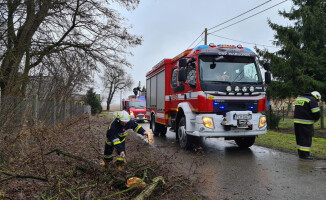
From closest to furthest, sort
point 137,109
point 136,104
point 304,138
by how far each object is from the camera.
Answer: point 304,138, point 137,109, point 136,104

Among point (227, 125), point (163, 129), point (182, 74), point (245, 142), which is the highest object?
point (182, 74)

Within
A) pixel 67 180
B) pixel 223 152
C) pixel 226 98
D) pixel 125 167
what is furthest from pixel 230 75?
pixel 67 180

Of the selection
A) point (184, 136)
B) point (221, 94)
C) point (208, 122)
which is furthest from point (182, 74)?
point (184, 136)

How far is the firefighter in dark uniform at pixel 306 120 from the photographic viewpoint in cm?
670

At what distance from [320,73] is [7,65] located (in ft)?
42.0

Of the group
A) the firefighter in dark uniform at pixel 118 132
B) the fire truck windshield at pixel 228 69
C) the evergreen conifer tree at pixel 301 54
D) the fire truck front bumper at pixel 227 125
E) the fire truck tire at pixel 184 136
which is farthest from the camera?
the evergreen conifer tree at pixel 301 54

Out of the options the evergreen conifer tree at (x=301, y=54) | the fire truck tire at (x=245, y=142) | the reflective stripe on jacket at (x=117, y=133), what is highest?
the evergreen conifer tree at (x=301, y=54)

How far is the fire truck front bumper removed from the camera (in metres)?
7.11

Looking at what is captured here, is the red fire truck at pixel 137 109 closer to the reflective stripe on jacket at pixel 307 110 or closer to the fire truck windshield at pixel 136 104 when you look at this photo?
the fire truck windshield at pixel 136 104

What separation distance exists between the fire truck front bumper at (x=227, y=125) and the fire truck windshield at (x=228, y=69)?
0.96 m

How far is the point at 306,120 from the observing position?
6828 millimetres

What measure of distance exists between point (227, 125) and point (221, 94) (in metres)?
0.81

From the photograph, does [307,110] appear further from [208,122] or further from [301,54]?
[301,54]

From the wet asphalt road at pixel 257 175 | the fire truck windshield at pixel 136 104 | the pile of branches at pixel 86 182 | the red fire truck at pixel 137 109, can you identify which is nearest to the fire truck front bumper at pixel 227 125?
the wet asphalt road at pixel 257 175
